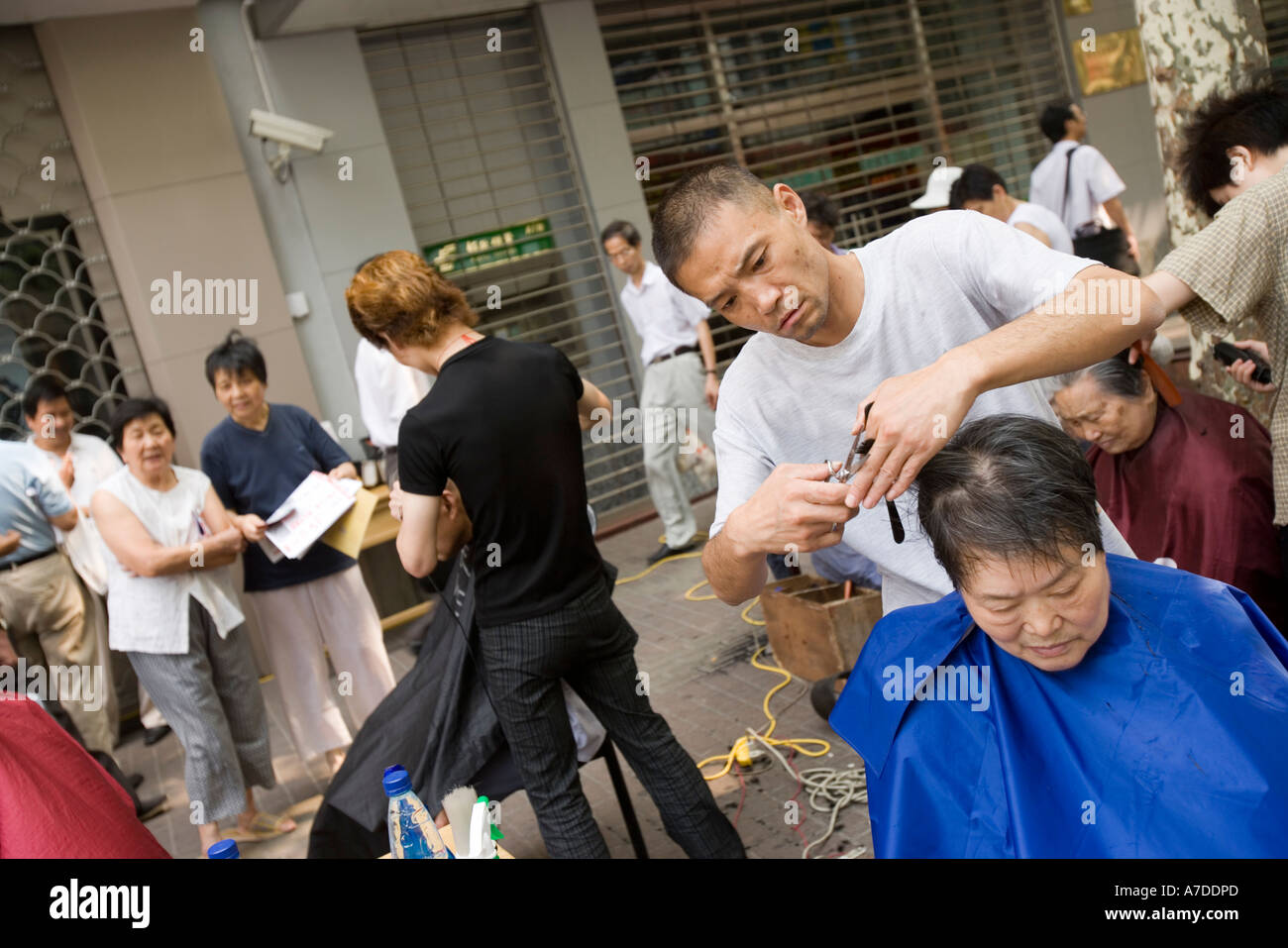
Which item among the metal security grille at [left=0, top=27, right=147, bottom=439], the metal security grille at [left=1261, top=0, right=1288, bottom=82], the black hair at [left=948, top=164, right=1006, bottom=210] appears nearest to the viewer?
the black hair at [left=948, top=164, right=1006, bottom=210]

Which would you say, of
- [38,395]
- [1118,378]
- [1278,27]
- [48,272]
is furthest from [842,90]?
[1118,378]

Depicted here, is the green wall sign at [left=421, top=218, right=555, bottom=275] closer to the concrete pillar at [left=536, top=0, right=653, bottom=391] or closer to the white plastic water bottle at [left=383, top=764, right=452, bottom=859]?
the concrete pillar at [left=536, top=0, right=653, bottom=391]

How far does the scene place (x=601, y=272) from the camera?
791 cm

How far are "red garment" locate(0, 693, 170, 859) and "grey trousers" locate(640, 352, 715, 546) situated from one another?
14.9ft

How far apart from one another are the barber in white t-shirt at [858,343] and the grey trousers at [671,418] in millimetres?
4397

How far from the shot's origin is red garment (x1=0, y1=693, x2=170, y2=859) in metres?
1.61

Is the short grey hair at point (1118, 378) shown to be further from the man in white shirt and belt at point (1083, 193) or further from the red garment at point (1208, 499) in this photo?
the man in white shirt and belt at point (1083, 193)

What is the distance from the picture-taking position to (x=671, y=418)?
6.42m

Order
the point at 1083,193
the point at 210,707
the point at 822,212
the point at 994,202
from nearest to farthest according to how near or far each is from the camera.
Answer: the point at 210,707 → the point at 822,212 → the point at 994,202 → the point at 1083,193

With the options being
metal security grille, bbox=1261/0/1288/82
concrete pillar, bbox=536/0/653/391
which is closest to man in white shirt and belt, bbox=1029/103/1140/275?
concrete pillar, bbox=536/0/653/391

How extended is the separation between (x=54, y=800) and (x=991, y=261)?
5.95 ft

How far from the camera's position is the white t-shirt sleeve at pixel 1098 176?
6102 millimetres

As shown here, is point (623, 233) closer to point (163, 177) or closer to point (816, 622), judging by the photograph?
point (163, 177)

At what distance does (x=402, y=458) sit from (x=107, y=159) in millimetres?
4509
